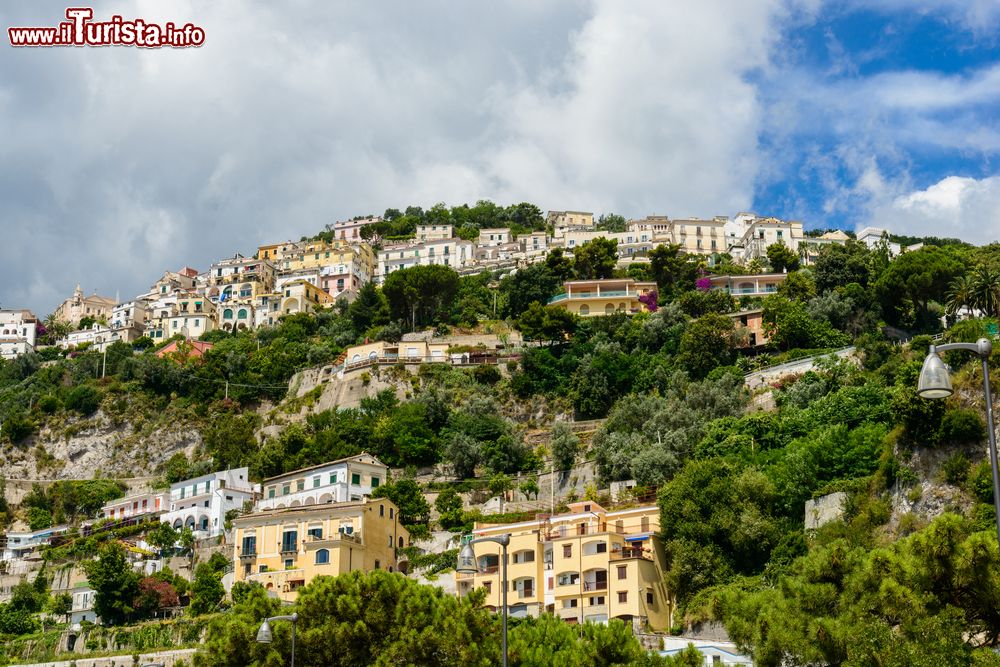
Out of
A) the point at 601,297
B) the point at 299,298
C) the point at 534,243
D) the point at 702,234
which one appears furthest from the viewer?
the point at 534,243

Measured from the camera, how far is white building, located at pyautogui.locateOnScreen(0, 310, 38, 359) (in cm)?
12469

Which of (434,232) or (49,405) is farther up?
(434,232)

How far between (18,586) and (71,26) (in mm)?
35856

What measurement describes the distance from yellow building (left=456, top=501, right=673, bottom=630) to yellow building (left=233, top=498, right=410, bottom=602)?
4923mm

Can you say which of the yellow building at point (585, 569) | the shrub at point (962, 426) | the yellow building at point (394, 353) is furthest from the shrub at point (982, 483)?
the yellow building at point (394, 353)

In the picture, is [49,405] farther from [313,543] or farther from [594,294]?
[313,543]

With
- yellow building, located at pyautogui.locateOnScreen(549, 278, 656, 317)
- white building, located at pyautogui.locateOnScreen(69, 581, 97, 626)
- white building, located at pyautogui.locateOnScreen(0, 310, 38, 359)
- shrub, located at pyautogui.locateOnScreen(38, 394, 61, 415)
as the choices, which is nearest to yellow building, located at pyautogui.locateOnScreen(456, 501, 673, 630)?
white building, located at pyautogui.locateOnScreen(69, 581, 97, 626)

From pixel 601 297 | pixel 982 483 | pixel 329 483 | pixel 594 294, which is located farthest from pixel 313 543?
pixel 594 294

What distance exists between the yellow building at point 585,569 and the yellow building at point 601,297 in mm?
37971

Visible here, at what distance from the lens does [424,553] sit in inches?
2409

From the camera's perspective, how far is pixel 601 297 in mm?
93438

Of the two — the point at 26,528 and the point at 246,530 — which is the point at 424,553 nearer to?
the point at 246,530

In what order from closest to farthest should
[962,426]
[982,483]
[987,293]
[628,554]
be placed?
1. [982,483]
2. [962,426]
3. [628,554]
4. [987,293]

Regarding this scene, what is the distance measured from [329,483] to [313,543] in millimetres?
9728
